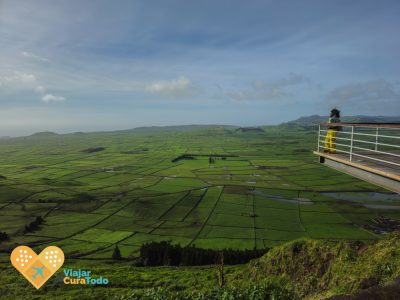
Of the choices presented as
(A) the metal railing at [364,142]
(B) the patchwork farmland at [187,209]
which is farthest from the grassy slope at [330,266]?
(B) the patchwork farmland at [187,209]

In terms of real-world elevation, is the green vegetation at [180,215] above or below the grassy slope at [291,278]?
below

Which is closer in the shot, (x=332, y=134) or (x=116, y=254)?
(x=332, y=134)

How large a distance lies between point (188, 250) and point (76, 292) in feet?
78.4

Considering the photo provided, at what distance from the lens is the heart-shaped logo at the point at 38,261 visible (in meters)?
19.5

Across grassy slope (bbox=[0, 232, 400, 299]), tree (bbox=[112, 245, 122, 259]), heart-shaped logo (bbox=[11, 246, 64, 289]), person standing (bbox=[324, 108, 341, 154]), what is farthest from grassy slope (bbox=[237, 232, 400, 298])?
tree (bbox=[112, 245, 122, 259])

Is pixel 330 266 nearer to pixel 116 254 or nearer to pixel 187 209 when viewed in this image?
pixel 116 254

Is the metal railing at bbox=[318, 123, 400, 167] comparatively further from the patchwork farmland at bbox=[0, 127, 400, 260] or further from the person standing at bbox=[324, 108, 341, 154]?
the patchwork farmland at bbox=[0, 127, 400, 260]

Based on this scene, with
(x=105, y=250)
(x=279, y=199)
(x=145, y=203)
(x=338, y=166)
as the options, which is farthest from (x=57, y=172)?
(x=338, y=166)

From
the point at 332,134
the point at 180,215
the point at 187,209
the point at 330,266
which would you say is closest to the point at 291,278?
the point at 330,266

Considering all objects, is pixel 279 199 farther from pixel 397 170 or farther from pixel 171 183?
pixel 397 170

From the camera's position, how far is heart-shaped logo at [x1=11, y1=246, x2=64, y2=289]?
63.9ft

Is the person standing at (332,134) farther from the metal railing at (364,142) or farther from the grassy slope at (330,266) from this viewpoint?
the grassy slope at (330,266)

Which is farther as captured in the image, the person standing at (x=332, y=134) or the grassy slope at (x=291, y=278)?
the person standing at (x=332, y=134)

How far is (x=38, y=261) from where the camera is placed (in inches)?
792
